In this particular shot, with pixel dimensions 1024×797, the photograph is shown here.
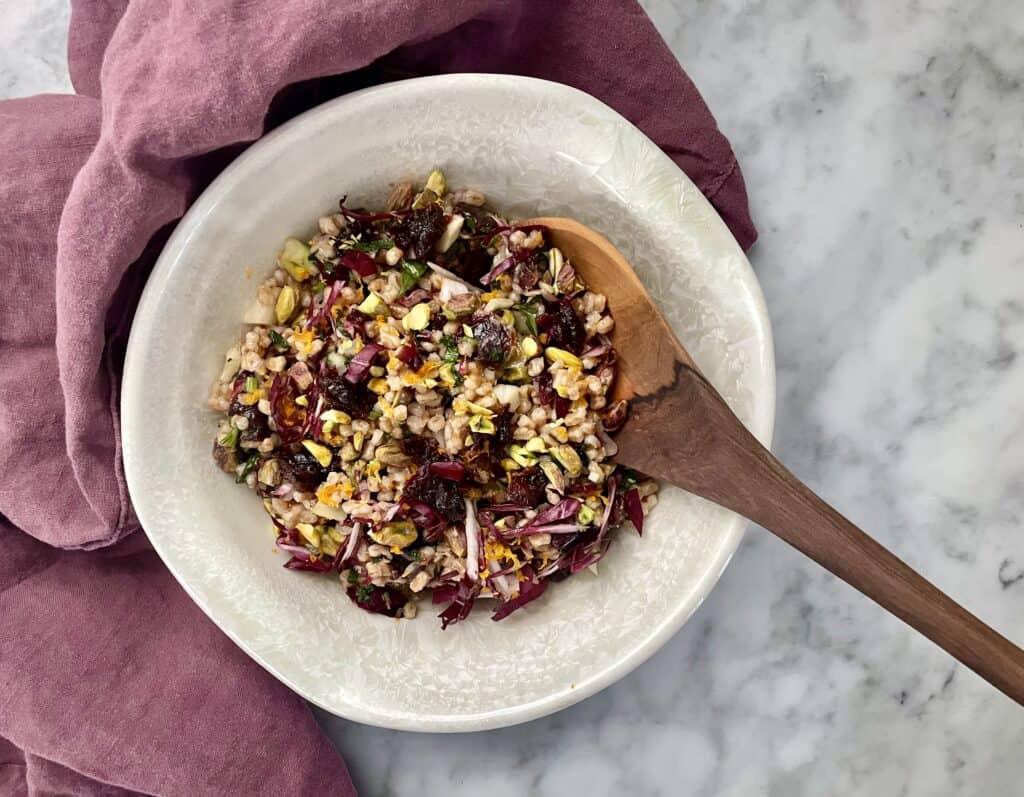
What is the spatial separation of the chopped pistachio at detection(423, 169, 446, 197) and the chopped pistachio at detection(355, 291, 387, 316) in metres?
0.23

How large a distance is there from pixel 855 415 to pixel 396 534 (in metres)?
1.05

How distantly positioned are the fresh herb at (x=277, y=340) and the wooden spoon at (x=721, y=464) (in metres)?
0.51

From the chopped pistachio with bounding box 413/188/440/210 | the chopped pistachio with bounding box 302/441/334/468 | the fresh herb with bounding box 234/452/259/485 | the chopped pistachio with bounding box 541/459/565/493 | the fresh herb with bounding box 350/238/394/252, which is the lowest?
the fresh herb with bounding box 234/452/259/485

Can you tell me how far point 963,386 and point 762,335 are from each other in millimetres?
672

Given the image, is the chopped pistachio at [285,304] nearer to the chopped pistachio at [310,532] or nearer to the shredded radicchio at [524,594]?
the chopped pistachio at [310,532]

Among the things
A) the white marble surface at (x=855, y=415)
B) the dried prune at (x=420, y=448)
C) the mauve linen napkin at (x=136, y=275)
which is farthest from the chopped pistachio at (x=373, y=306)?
the white marble surface at (x=855, y=415)

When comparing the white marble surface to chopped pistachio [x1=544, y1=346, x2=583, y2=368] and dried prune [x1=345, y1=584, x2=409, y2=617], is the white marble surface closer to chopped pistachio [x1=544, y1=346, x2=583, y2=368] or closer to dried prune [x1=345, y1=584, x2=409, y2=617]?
dried prune [x1=345, y1=584, x2=409, y2=617]

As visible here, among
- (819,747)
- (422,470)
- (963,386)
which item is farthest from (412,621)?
(963,386)

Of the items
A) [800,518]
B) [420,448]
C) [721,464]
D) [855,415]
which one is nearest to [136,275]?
[420,448]

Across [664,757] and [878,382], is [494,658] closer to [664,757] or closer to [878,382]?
[664,757]

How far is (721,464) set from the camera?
156cm

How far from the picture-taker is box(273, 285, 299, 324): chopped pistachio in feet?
5.58

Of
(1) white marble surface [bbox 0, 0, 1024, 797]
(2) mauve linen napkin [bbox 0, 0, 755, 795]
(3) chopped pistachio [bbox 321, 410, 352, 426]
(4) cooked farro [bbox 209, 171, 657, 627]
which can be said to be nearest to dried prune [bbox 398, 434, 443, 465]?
(4) cooked farro [bbox 209, 171, 657, 627]

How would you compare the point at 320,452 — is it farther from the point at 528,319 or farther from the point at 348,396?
the point at 528,319
